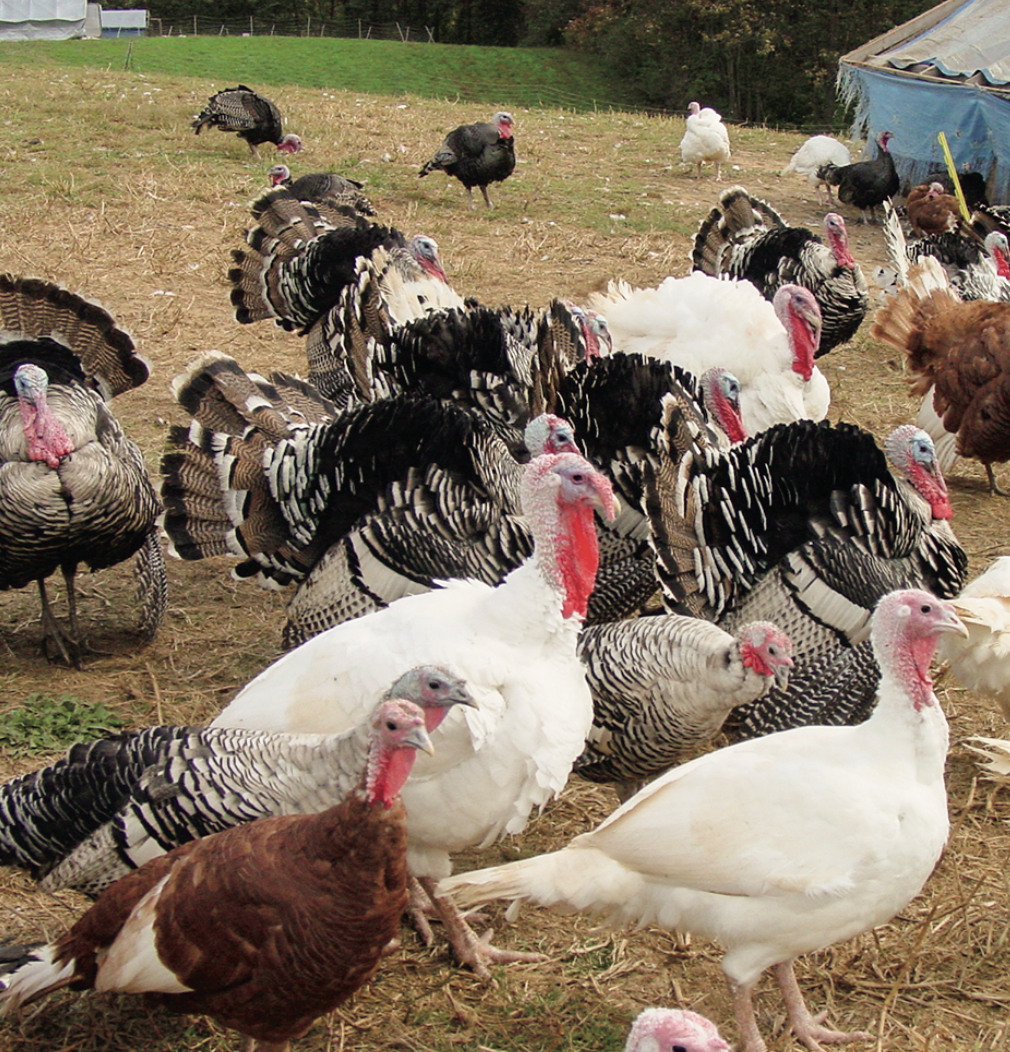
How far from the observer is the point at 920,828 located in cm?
264

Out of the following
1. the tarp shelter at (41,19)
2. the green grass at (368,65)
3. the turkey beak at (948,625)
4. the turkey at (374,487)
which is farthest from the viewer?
the tarp shelter at (41,19)

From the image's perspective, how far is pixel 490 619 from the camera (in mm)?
3027

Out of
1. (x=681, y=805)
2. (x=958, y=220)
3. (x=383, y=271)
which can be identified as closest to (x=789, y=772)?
(x=681, y=805)

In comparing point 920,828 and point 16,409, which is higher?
point 16,409

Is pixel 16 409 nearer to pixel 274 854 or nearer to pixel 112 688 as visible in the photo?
pixel 112 688

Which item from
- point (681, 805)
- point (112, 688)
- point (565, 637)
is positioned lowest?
point (112, 688)

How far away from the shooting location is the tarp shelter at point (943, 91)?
1162cm

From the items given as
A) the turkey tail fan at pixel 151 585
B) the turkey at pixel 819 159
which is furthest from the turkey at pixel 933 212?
the turkey tail fan at pixel 151 585

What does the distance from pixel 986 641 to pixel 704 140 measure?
9630 millimetres

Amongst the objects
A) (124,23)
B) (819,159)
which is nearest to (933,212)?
(819,159)

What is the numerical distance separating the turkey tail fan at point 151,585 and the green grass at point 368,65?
1473 centimetres

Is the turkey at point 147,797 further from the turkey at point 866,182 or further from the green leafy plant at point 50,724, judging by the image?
the turkey at point 866,182

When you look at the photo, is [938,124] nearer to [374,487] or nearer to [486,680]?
[374,487]

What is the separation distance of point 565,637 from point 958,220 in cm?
800
